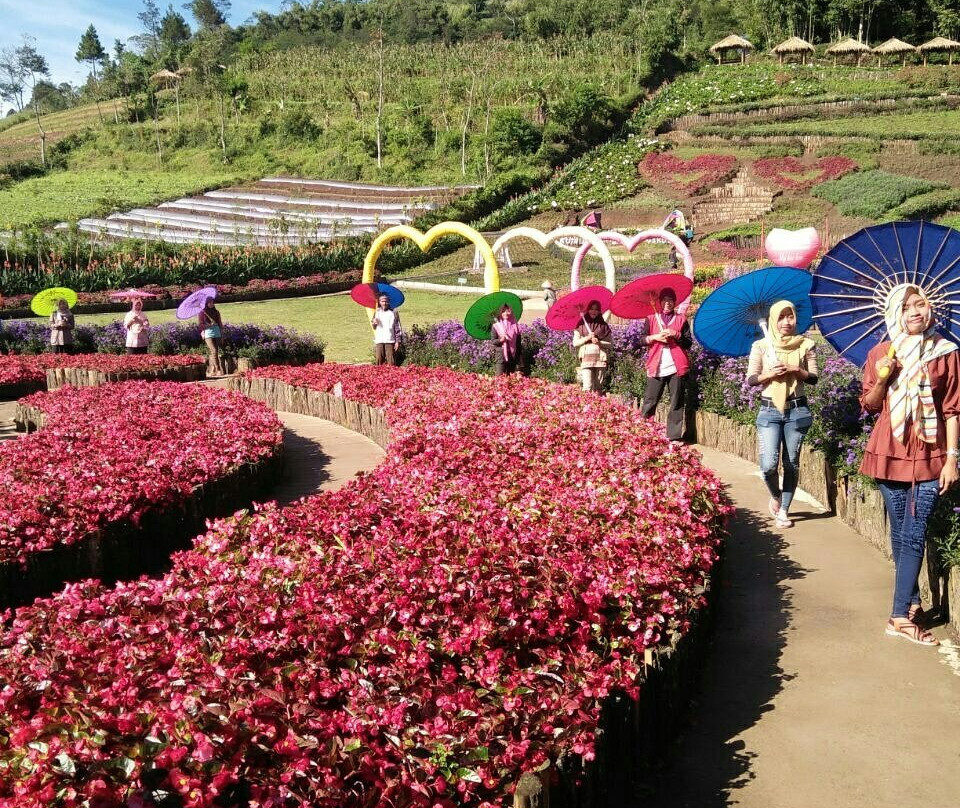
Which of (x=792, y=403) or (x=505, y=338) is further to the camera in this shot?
(x=505, y=338)

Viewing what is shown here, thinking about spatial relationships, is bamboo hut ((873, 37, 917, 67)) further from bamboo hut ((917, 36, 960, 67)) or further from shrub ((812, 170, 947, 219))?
shrub ((812, 170, 947, 219))

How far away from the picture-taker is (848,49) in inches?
2251

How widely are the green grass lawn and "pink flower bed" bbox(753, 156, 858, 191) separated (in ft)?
64.4

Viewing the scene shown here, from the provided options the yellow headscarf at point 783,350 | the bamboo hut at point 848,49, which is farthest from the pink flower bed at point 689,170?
the yellow headscarf at point 783,350

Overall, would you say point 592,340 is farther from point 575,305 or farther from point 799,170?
point 799,170

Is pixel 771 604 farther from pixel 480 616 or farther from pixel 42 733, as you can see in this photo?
pixel 42 733

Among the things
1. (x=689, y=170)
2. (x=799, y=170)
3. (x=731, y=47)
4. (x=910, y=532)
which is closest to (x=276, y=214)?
(x=689, y=170)

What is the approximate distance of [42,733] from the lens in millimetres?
2834

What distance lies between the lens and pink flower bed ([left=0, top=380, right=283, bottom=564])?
226 inches

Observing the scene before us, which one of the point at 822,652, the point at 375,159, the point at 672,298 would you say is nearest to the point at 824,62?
the point at 375,159

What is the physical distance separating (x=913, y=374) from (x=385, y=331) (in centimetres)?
887

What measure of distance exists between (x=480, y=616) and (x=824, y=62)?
6252 cm

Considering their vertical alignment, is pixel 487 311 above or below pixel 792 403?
above

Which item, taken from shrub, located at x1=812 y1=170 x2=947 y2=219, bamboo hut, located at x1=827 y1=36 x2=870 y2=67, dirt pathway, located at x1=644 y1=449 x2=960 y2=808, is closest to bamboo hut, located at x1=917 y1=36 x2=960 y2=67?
bamboo hut, located at x1=827 y1=36 x2=870 y2=67
